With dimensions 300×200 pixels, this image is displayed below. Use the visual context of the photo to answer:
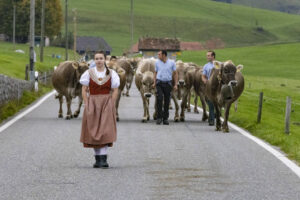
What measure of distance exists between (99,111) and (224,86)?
22.7ft

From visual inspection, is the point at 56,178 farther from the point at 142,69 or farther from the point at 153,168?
the point at 142,69

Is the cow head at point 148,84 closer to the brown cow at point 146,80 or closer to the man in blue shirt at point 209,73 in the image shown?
the brown cow at point 146,80

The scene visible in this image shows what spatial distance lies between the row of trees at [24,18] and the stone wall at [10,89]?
358 ft

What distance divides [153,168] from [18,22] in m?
130

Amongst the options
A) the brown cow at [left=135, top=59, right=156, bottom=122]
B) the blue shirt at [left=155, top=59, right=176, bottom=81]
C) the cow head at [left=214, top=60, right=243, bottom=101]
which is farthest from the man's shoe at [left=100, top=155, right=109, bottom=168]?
the brown cow at [left=135, top=59, right=156, bottom=122]

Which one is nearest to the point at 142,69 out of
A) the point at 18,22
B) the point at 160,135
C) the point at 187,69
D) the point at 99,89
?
the point at 187,69

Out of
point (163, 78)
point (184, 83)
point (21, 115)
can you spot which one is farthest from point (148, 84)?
point (21, 115)

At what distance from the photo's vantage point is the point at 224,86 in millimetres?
17812

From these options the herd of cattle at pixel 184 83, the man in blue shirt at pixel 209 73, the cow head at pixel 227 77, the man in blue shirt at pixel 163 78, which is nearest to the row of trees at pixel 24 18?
the herd of cattle at pixel 184 83

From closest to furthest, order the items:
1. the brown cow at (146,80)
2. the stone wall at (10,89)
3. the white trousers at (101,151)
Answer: the white trousers at (101,151) < the brown cow at (146,80) < the stone wall at (10,89)

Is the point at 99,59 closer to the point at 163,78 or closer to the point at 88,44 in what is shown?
the point at 163,78

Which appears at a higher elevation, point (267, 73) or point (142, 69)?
point (142, 69)

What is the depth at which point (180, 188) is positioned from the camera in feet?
31.5

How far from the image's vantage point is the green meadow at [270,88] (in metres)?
16.9
